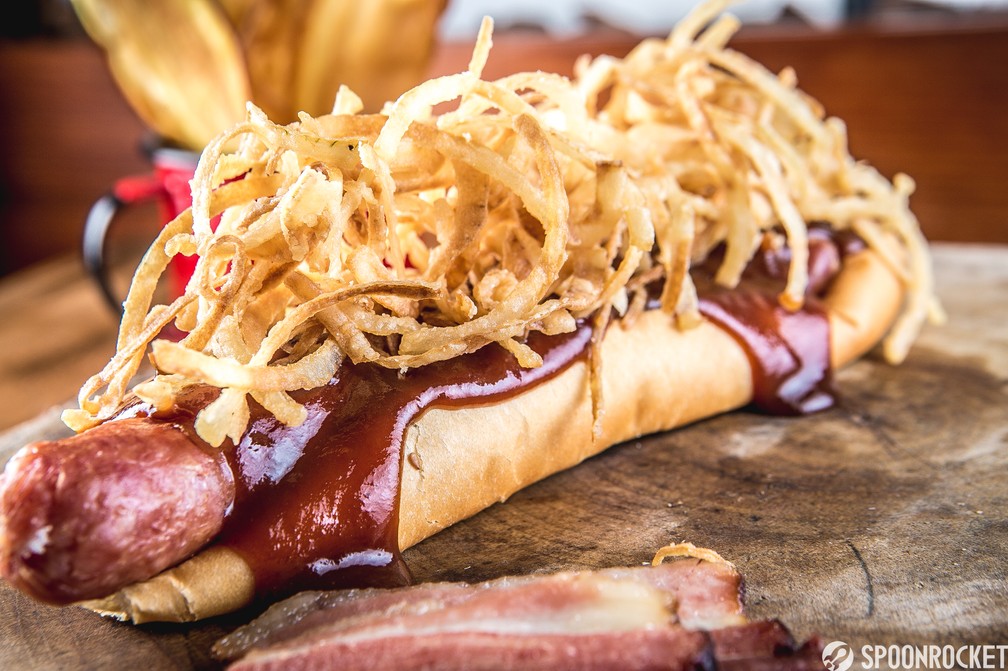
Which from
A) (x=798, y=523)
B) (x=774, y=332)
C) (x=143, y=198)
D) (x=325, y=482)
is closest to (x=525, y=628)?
(x=325, y=482)

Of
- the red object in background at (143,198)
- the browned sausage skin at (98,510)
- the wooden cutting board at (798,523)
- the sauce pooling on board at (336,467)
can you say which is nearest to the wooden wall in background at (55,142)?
the red object in background at (143,198)

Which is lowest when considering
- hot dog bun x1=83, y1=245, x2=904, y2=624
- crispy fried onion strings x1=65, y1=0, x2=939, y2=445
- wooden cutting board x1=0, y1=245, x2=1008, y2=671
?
wooden cutting board x1=0, y1=245, x2=1008, y2=671

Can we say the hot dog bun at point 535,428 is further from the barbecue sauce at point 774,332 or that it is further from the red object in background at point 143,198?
the red object in background at point 143,198

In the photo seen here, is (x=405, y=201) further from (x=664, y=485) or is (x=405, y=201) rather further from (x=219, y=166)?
(x=664, y=485)

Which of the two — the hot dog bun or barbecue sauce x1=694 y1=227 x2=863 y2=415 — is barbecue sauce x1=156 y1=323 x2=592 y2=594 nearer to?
the hot dog bun

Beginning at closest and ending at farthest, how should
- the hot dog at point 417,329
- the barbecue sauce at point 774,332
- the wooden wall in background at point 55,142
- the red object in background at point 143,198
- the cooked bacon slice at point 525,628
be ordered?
the cooked bacon slice at point 525,628, the hot dog at point 417,329, the barbecue sauce at point 774,332, the red object in background at point 143,198, the wooden wall in background at point 55,142


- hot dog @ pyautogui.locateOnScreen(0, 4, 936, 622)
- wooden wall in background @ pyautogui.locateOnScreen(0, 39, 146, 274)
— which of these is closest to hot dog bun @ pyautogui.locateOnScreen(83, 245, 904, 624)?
hot dog @ pyautogui.locateOnScreen(0, 4, 936, 622)

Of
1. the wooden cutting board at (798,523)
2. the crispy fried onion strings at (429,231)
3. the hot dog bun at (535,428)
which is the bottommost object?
the wooden cutting board at (798,523)
